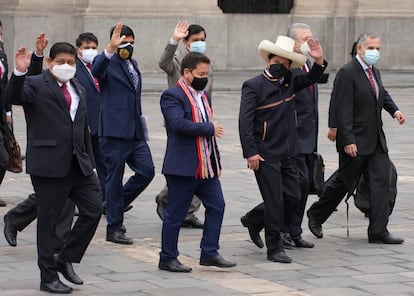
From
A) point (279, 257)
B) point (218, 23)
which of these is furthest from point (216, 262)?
Answer: point (218, 23)

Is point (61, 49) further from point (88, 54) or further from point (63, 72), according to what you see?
point (88, 54)

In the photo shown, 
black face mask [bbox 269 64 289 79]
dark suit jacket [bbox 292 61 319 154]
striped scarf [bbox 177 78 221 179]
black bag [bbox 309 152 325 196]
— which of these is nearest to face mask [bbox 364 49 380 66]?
dark suit jacket [bbox 292 61 319 154]

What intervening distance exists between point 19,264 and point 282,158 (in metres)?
2.11

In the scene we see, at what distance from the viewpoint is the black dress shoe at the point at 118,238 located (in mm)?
10547

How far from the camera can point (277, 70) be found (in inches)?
396

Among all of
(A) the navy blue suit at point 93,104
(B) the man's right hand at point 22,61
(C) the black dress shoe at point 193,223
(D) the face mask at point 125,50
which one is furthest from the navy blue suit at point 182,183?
(A) the navy blue suit at point 93,104

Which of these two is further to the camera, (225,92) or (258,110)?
(225,92)

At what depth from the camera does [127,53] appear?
424 inches

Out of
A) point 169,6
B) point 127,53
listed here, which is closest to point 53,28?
point 169,6

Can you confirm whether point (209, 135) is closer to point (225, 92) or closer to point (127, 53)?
point (127, 53)

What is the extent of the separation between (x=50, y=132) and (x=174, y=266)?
1.39 m

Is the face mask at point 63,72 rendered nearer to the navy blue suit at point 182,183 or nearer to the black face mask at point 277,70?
the navy blue suit at point 182,183

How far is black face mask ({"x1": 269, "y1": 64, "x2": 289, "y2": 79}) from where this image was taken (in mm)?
10060

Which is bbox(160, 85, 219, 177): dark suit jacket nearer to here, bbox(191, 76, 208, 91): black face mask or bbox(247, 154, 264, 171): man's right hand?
bbox(191, 76, 208, 91): black face mask
